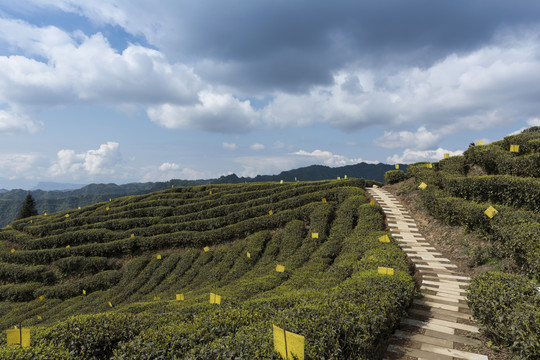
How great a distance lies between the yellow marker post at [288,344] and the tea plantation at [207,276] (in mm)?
220

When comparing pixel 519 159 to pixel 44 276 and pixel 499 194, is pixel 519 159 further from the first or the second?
pixel 44 276

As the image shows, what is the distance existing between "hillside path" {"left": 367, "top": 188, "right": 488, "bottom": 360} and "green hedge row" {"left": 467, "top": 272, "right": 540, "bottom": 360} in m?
0.66

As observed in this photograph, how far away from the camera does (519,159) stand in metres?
15.1

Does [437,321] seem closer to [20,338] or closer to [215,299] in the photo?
[215,299]

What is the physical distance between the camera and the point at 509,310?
A: 5.60 m

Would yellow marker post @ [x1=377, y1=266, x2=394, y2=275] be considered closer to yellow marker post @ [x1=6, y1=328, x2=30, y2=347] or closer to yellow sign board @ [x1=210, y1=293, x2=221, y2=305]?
yellow sign board @ [x1=210, y1=293, x2=221, y2=305]

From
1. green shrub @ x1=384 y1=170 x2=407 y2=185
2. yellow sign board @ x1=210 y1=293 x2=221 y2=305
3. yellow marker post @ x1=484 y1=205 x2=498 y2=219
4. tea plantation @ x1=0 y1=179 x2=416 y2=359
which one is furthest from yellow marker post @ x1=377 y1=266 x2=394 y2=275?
green shrub @ x1=384 y1=170 x2=407 y2=185

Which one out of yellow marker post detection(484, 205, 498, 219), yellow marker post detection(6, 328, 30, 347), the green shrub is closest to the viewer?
yellow marker post detection(6, 328, 30, 347)

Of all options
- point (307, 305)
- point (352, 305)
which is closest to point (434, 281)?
point (352, 305)

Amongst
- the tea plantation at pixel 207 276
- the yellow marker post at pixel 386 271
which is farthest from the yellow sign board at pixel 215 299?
the yellow marker post at pixel 386 271

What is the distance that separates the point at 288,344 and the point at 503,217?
38.1 ft

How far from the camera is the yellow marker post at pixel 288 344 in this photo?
13.0 feet

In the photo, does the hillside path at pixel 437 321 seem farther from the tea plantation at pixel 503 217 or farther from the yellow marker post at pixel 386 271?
the yellow marker post at pixel 386 271

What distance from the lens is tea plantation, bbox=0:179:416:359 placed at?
513cm
